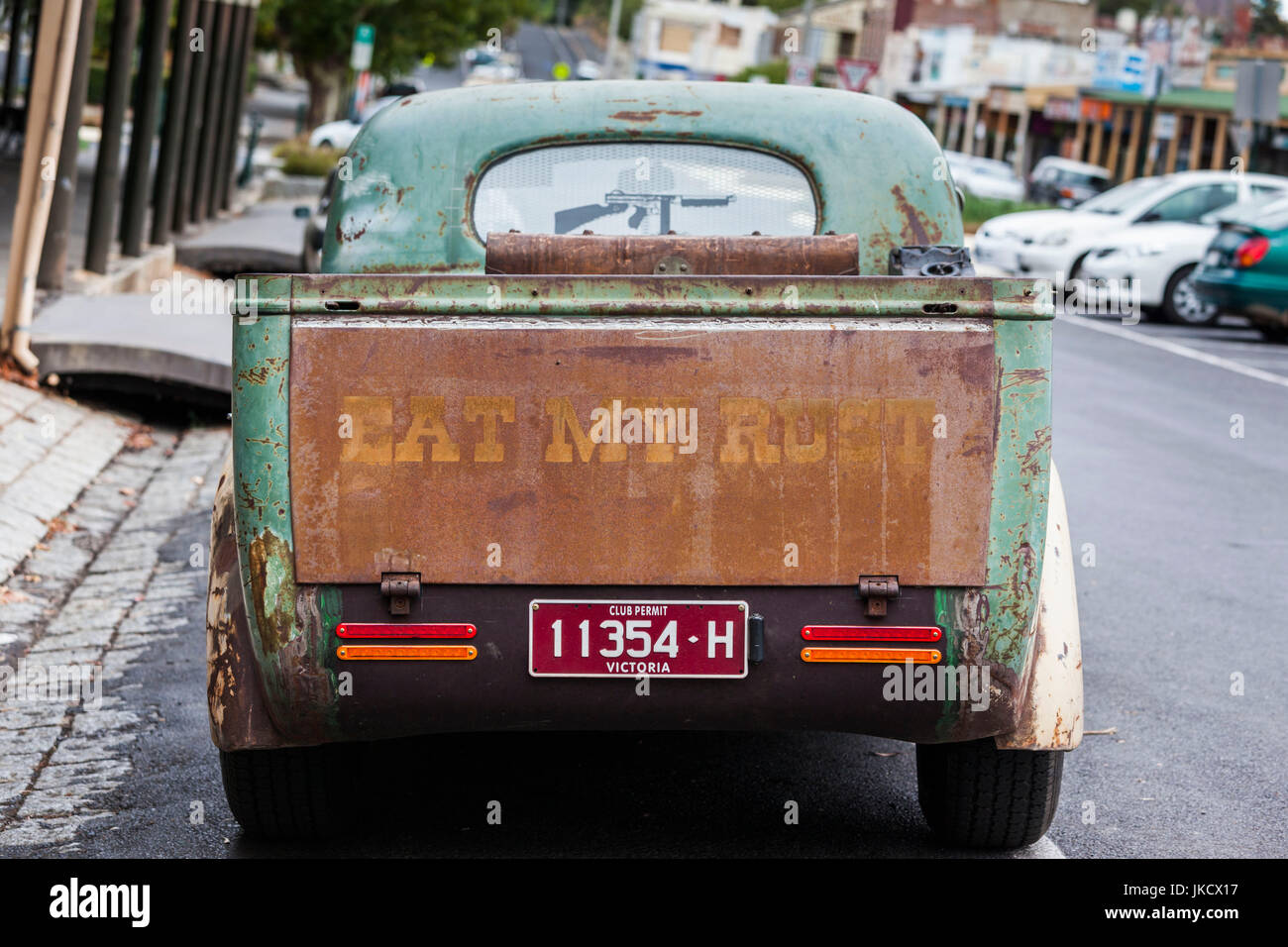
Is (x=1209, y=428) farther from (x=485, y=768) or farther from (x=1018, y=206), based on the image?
(x=1018, y=206)

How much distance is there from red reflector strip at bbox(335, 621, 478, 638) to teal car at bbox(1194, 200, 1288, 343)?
49.3ft

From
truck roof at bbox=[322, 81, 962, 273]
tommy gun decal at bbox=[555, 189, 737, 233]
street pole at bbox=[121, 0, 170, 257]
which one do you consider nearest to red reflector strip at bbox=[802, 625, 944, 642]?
truck roof at bbox=[322, 81, 962, 273]

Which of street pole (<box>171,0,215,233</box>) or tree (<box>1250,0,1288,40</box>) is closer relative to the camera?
street pole (<box>171,0,215,233</box>)

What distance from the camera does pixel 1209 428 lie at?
1178cm

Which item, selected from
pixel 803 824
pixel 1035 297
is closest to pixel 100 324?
pixel 803 824

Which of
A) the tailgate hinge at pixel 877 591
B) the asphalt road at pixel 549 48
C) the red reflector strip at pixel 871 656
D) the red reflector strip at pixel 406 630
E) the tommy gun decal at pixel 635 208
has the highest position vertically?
the asphalt road at pixel 549 48

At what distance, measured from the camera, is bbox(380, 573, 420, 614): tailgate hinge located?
345 cm

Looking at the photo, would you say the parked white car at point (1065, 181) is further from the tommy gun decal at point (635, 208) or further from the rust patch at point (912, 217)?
the tommy gun decal at point (635, 208)

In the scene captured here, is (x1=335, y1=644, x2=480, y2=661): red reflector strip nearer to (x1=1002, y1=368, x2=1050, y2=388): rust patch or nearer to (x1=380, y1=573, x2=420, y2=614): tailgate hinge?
(x1=380, y1=573, x2=420, y2=614): tailgate hinge

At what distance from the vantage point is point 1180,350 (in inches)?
659

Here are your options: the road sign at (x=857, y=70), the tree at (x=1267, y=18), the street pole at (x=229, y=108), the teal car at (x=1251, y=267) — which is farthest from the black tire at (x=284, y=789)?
the tree at (x=1267, y=18)

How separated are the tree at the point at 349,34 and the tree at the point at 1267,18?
175 feet

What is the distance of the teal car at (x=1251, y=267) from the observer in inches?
667

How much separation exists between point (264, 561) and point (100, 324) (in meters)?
7.74
